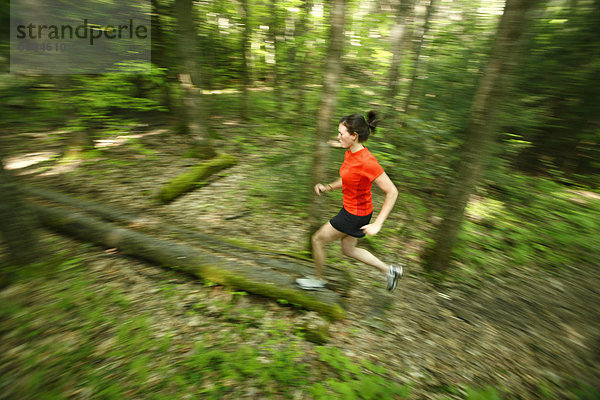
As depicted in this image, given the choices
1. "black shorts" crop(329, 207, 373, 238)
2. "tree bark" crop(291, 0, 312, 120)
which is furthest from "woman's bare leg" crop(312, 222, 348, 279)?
"tree bark" crop(291, 0, 312, 120)

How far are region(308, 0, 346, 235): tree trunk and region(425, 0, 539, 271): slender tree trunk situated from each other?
175 centimetres

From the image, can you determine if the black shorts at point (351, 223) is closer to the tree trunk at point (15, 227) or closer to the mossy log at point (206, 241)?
the mossy log at point (206, 241)

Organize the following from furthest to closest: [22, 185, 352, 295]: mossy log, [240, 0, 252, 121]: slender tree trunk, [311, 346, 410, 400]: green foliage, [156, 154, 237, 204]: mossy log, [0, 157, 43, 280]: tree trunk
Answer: [240, 0, 252, 121]: slender tree trunk
[156, 154, 237, 204]: mossy log
[22, 185, 352, 295]: mossy log
[0, 157, 43, 280]: tree trunk
[311, 346, 410, 400]: green foliage

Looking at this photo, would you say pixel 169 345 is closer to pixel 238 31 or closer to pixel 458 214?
pixel 458 214

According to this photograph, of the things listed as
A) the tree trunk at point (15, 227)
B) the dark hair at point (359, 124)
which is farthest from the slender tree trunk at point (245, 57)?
the dark hair at point (359, 124)

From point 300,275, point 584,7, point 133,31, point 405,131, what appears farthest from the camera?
point 133,31

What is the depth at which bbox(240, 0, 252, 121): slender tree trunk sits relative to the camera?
8.51 meters

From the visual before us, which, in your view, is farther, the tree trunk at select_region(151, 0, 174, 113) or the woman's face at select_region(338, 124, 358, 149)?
the tree trunk at select_region(151, 0, 174, 113)

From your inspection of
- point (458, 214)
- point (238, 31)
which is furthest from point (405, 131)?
point (238, 31)

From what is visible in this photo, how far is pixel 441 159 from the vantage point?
499cm

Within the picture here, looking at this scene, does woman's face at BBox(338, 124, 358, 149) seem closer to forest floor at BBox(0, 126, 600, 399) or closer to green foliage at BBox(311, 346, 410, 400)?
forest floor at BBox(0, 126, 600, 399)

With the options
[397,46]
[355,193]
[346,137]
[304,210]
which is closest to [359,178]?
[355,193]

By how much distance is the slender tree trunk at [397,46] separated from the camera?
559 centimetres

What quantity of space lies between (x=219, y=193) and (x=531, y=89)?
20.6ft
